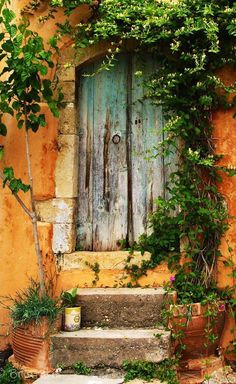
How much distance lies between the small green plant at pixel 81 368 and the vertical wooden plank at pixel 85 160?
1.28 meters

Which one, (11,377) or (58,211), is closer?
(11,377)

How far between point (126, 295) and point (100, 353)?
57cm

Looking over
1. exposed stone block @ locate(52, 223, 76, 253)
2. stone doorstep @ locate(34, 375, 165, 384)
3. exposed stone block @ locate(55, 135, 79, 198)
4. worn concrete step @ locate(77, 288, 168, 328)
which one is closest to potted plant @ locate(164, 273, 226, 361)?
worn concrete step @ locate(77, 288, 168, 328)

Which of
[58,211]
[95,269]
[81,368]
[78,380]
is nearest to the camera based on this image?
[78,380]

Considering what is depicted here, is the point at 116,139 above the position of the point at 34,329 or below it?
above

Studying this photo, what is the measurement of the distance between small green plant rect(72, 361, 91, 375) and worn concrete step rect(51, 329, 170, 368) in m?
0.03

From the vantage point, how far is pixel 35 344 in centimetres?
369

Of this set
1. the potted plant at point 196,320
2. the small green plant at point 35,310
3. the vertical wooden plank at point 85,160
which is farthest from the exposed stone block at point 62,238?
the potted plant at point 196,320

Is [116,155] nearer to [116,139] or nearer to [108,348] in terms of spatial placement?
[116,139]

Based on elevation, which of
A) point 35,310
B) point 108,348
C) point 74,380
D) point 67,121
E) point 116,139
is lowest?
point 74,380

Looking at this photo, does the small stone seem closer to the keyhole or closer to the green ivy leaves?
the green ivy leaves

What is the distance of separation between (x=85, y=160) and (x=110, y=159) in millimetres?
240

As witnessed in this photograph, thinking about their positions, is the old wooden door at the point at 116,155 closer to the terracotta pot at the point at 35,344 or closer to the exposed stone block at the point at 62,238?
the exposed stone block at the point at 62,238

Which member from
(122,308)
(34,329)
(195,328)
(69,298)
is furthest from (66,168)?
(195,328)
